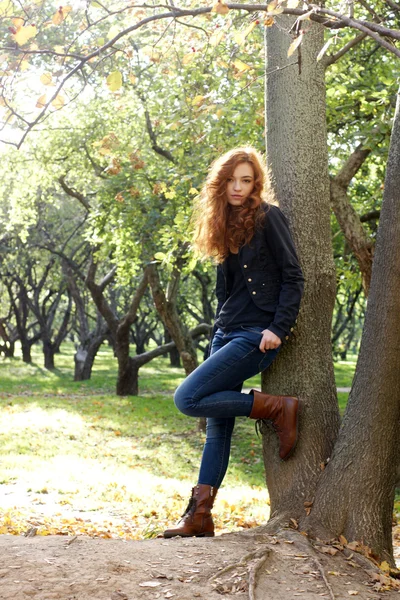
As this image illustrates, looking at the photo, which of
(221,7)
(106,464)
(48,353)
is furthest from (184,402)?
(48,353)

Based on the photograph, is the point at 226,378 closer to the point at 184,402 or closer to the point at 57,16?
the point at 184,402

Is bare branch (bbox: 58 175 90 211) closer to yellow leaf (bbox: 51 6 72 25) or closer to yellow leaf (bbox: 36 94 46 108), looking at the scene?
yellow leaf (bbox: 36 94 46 108)

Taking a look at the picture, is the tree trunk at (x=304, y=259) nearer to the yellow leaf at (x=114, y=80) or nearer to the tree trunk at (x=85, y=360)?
the yellow leaf at (x=114, y=80)

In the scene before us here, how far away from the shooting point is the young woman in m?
4.62

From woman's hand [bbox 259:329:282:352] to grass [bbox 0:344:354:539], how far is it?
2504mm

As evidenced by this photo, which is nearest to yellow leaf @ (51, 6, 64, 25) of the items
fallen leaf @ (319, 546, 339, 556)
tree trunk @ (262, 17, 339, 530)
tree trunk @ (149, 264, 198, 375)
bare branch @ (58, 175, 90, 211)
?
tree trunk @ (262, 17, 339, 530)

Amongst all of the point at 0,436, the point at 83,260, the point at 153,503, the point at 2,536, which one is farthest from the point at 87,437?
the point at 83,260

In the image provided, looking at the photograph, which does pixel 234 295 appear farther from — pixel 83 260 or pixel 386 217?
pixel 83 260

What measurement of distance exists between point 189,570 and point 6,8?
3.14 m

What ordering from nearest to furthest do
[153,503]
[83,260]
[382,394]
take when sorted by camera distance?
[382,394]
[153,503]
[83,260]

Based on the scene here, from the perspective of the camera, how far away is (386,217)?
14.8 feet

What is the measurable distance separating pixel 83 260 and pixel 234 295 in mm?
22157

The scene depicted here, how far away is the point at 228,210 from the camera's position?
4.91 m

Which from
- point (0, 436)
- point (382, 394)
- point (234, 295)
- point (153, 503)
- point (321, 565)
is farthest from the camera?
point (0, 436)
